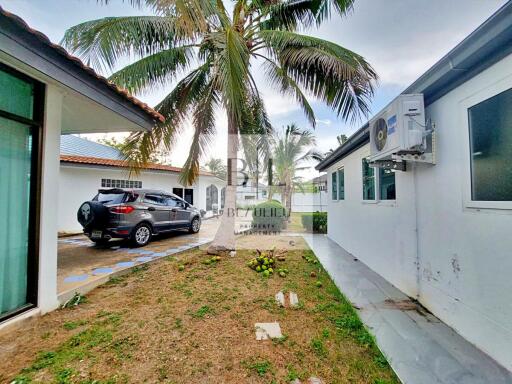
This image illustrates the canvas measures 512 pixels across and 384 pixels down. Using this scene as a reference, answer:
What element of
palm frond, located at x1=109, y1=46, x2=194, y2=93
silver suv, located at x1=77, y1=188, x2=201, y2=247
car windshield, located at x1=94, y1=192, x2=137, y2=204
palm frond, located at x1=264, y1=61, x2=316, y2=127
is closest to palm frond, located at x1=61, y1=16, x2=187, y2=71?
palm frond, located at x1=109, y1=46, x2=194, y2=93

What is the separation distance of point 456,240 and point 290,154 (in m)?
14.0

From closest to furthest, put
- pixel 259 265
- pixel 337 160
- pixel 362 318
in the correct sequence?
pixel 362 318 < pixel 259 265 < pixel 337 160

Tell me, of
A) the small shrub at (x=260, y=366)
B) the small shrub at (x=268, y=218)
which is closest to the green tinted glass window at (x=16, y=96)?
the small shrub at (x=260, y=366)

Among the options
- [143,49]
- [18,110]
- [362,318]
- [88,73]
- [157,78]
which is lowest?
[362,318]

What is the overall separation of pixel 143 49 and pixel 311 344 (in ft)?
21.4

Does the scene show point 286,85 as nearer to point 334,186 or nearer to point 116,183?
point 334,186

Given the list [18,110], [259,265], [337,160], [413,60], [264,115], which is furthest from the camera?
[337,160]

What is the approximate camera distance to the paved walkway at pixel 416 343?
86.0 inches

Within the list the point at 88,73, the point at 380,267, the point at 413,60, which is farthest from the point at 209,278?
the point at 413,60

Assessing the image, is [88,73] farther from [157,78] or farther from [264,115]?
[264,115]

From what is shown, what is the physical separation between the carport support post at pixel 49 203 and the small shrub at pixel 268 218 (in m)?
9.62

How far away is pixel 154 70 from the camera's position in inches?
217

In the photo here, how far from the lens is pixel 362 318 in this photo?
10.8 ft

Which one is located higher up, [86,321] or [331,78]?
[331,78]
